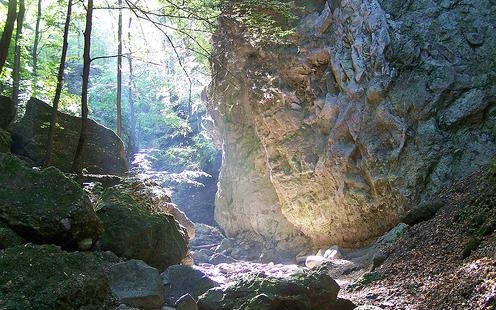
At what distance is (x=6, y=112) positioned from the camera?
978 centimetres

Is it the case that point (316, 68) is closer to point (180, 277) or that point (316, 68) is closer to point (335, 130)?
point (335, 130)

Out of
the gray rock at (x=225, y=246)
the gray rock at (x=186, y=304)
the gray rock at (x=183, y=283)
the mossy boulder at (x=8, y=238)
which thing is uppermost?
the mossy boulder at (x=8, y=238)

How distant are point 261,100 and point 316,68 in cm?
261

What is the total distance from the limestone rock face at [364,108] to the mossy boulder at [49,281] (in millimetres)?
4684

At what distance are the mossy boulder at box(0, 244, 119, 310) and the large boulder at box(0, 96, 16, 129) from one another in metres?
6.69

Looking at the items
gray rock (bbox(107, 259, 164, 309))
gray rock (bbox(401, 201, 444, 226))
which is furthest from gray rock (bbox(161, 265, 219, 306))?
gray rock (bbox(401, 201, 444, 226))

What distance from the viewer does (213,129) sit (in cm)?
2334

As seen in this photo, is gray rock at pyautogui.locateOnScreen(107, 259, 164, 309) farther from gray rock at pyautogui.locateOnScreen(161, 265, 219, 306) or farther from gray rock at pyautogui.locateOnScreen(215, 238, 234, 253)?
gray rock at pyautogui.locateOnScreen(215, 238, 234, 253)

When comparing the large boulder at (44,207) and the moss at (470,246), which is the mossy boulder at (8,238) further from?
the moss at (470,246)

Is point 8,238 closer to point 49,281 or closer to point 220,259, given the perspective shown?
point 49,281

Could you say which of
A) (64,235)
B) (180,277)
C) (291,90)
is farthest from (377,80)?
(64,235)

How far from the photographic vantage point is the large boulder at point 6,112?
9672mm

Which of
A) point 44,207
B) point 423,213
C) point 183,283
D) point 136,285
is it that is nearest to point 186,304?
point 136,285

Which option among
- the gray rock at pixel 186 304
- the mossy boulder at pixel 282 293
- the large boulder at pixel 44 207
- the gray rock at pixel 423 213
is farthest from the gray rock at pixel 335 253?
the large boulder at pixel 44 207
